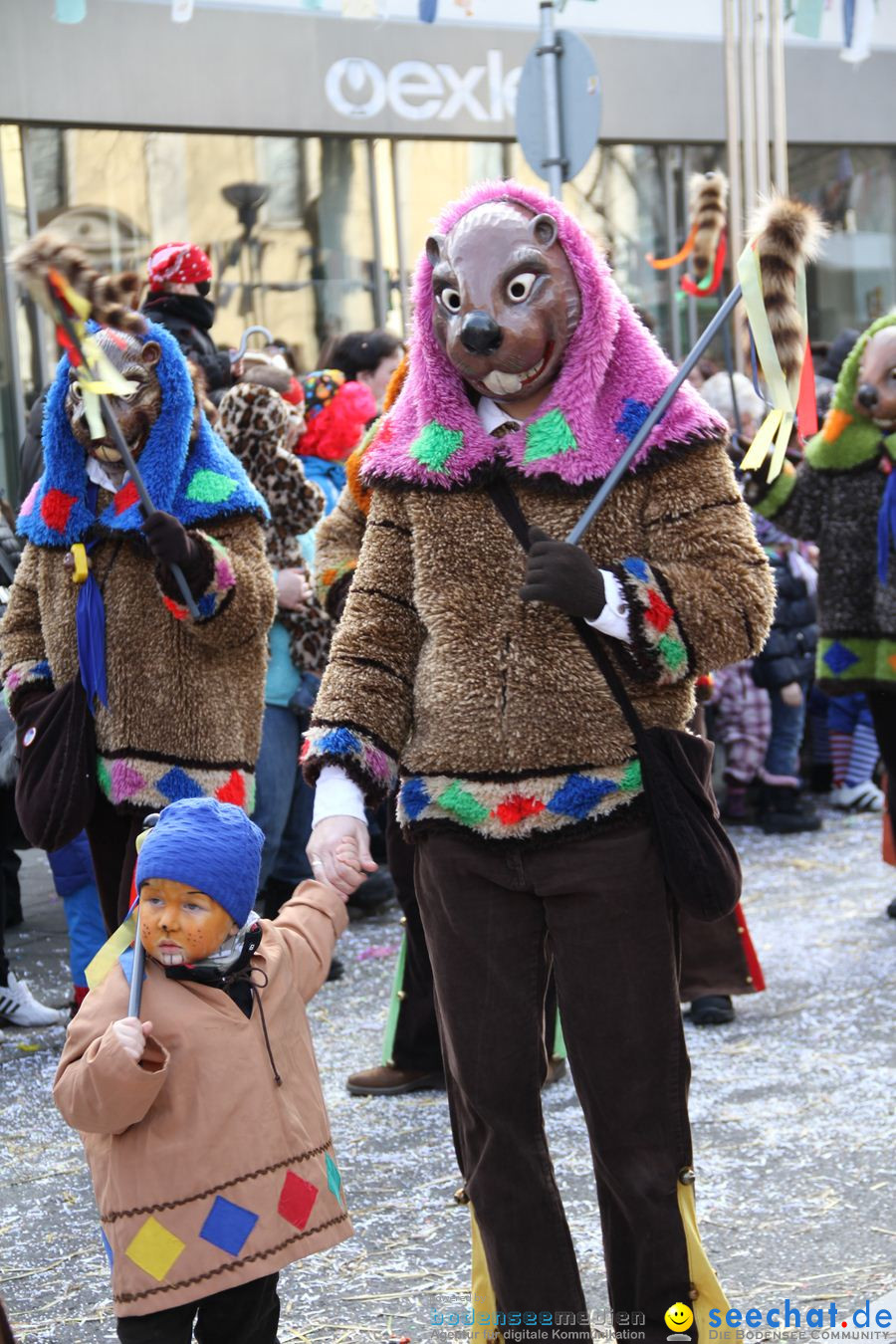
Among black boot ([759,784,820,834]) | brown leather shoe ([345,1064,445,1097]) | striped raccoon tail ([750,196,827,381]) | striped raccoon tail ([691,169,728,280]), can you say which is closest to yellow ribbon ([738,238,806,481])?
striped raccoon tail ([750,196,827,381])

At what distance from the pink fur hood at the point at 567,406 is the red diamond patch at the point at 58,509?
1.36 metres

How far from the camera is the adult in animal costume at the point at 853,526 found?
6.06 m

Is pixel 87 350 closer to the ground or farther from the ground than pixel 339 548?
farther from the ground

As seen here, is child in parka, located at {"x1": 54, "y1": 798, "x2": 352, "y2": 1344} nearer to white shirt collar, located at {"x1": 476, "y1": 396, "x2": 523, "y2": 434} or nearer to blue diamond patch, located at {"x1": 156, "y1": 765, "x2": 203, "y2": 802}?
white shirt collar, located at {"x1": 476, "y1": 396, "x2": 523, "y2": 434}

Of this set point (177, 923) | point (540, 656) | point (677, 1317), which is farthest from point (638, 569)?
point (677, 1317)

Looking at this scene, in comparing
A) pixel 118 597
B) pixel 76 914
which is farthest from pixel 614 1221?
pixel 76 914

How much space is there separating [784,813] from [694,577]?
5.82 m

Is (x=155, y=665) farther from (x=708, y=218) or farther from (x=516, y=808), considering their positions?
(x=708, y=218)

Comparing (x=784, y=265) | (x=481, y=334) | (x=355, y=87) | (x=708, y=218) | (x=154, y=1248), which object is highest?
(x=355, y=87)

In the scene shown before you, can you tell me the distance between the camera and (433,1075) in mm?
4891

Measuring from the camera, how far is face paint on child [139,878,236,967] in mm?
2855

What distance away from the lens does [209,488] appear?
13.9 feet

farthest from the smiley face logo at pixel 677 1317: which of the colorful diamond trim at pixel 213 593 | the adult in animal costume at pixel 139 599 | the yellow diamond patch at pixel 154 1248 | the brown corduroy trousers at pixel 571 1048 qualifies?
the colorful diamond trim at pixel 213 593

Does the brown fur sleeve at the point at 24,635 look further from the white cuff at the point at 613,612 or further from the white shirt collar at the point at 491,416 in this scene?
the white cuff at the point at 613,612
